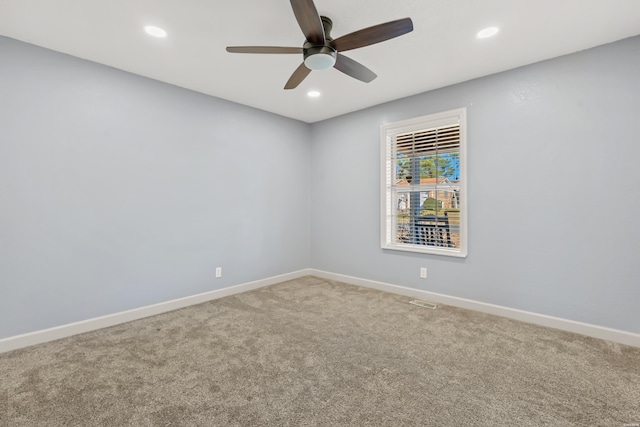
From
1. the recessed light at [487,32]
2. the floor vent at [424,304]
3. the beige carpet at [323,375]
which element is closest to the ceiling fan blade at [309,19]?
the recessed light at [487,32]

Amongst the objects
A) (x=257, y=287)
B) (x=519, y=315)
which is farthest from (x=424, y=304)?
(x=257, y=287)

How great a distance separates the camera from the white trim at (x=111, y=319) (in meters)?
2.49

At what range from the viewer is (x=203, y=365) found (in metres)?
2.21

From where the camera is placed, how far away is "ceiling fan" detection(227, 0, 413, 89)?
1768 millimetres

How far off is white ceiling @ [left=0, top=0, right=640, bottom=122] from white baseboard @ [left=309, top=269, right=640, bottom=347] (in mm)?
2586

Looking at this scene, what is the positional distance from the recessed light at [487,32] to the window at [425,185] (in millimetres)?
1032

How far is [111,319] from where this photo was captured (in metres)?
2.96

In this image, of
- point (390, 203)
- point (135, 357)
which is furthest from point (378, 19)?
point (135, 357)

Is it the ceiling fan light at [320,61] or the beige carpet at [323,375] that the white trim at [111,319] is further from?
the ceiling fan light at [320,61]

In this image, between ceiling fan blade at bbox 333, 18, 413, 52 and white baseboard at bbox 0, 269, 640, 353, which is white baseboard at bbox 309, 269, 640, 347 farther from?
ceiling fan blade at bbox 333, 18, 413, 52

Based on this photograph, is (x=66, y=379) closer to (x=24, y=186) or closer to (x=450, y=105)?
(x=24, y=186)

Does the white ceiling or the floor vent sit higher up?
the white ceiling

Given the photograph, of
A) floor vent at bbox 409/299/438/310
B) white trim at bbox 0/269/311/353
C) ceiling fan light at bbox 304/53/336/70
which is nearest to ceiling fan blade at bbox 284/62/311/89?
ceiling fan light at bbox 304/53/336/70

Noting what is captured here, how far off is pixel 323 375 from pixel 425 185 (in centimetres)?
267
